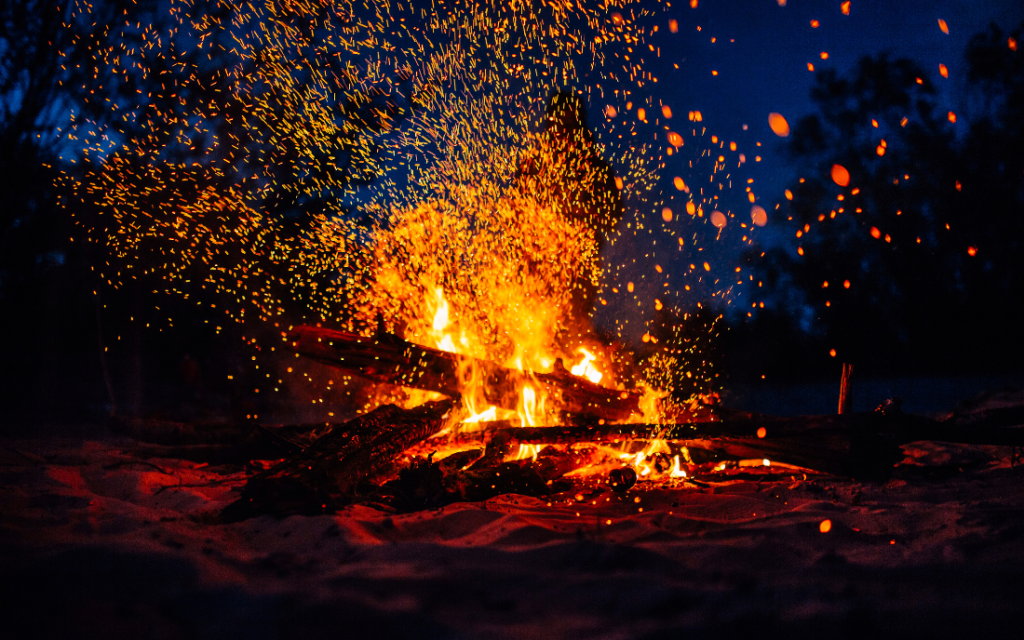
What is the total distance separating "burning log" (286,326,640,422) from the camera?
4832 mm

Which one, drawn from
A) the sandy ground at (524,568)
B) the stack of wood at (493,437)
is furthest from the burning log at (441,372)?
the sandy ground at (524,568)

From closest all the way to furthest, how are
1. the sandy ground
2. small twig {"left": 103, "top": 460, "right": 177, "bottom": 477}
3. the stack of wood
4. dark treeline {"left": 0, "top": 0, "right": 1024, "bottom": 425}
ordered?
the sandy ground
the stack of wood
small twig {"left": 103, "top": 460, "right": 177, "bottom": 477}
dark treeline {"left": 0, "top": 0, "right": 1024, "bottom": 425}

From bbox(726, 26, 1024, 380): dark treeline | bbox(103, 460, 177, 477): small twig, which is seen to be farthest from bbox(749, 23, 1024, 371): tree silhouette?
bbox(103, 460, 177, 477): small twig

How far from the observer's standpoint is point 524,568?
2301mm

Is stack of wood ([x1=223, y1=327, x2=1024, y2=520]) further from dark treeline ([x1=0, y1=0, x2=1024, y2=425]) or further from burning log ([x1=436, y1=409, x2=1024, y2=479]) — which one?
dark treeline ([x1=0, y1=0, x2=1024, y2=425])

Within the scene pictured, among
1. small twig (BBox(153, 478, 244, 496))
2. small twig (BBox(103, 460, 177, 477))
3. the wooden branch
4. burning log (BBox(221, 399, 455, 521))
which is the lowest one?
small twig (BBox(153, 478, 244, 496))

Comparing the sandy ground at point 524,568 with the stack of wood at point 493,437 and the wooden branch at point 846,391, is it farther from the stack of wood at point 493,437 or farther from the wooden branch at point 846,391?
the wooden branch at point 846,391

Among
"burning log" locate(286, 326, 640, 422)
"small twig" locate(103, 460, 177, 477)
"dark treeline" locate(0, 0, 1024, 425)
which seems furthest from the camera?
"dark treeline" locate(0, 0, 1024, 425)

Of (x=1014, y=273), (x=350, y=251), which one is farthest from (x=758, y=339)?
(x=350, y=251)

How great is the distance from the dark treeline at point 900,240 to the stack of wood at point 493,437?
1351 centimetres

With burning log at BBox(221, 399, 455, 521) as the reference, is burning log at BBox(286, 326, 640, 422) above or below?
above

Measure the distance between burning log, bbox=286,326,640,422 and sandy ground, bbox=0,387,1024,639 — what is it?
1.63 metres

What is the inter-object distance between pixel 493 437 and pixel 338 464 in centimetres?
131

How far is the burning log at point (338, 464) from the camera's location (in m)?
3.15
